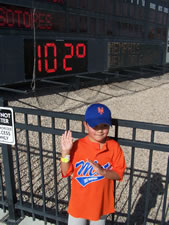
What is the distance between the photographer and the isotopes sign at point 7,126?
262 cm

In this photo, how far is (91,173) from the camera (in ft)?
6.74

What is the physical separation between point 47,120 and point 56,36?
2.76m

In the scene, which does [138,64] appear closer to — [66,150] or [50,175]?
[50,175]

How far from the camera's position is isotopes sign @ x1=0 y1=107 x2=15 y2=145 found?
262 cm

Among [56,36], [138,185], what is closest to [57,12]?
[56,36]

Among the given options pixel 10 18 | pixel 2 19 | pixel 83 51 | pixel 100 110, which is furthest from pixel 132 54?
pixel 100 110

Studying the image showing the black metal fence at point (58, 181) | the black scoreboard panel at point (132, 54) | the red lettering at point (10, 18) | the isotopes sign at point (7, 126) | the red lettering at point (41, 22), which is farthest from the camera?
the black scoreboard panel at point (132, 54)

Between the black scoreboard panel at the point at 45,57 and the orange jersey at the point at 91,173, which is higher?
the black scoreboard panel at the point at 45,57

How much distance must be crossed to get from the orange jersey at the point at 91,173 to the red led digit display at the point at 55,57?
5.86 metres

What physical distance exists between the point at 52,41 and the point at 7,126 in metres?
6.02

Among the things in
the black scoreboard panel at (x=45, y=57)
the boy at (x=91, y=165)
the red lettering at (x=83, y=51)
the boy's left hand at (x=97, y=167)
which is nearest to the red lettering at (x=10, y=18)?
the black scoreboard panel at (x=45, y=57)

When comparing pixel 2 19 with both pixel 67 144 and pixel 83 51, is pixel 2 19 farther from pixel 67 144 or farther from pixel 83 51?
pixel 67 144

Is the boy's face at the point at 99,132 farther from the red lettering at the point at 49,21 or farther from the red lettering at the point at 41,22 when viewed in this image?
the red lettering at the point at 49,21

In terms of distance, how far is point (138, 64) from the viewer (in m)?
13.8
